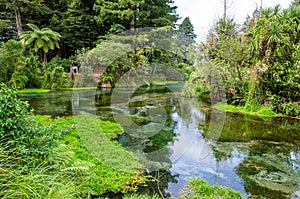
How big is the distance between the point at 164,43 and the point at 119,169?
1725 cm

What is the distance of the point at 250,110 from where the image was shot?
8.90 m

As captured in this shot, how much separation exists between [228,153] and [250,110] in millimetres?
4583

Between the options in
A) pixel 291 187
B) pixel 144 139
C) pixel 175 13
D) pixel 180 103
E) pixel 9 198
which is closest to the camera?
pixel 9 198

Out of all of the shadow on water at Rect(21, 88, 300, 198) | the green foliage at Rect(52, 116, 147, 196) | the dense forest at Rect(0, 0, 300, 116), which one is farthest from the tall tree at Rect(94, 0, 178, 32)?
the green foliage at Rect(52, 116, 147, 196)

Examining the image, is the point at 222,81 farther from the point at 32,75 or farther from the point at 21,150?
the point at 32,75

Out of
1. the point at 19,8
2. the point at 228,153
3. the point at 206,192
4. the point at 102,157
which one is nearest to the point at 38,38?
the point at 19,8

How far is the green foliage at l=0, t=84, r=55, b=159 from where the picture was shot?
2.32 m

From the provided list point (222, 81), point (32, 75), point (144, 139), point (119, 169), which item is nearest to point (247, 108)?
point (222, 81)

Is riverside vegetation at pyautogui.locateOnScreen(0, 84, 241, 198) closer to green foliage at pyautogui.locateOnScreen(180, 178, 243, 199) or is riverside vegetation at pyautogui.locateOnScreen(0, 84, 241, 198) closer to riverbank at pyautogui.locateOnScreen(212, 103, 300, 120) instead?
green foliage at pyautogui.locateOnScreen(180, 178, 243, 199)

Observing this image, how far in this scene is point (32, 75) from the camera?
14422 mm

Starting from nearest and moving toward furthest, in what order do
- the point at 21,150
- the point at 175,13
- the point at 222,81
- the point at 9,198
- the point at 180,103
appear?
the point at 9,198, the point at 21,150, the point at 222,81, the point at 180,103, the point at 175,13

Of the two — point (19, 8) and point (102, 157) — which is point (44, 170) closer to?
point (102, 157)

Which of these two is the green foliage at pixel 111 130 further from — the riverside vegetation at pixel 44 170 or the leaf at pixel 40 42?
the leaf at pixel 40 42

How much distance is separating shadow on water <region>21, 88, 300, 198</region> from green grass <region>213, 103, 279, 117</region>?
0.64 meters
